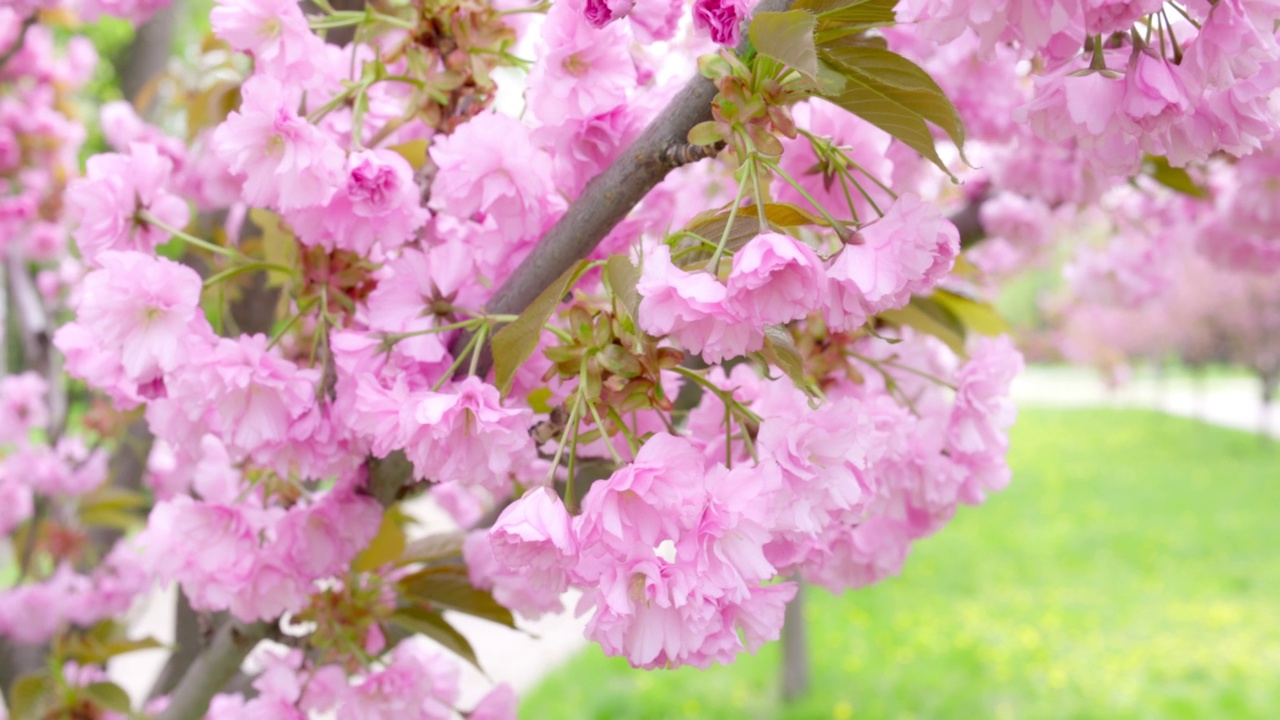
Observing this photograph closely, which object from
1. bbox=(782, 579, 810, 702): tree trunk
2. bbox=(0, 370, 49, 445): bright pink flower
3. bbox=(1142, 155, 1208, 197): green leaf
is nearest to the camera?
bbox=(1142, 155, 1208, 197): green leaf

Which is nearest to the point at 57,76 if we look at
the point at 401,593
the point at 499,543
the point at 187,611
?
the point at 187,611

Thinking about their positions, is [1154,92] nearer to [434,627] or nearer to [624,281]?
[624,281]

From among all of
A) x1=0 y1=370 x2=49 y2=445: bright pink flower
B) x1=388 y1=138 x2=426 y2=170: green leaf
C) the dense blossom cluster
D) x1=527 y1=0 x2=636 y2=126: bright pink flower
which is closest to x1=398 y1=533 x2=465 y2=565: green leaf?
the dense blossom cluster

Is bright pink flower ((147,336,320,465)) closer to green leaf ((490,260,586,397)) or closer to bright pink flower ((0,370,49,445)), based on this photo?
green leaf ((490,260,586,397))

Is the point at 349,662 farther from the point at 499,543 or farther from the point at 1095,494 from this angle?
the point at 1095,494

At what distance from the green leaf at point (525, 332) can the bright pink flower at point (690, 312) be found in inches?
2.8

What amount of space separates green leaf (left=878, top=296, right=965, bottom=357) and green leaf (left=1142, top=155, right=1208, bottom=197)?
1.13 feet

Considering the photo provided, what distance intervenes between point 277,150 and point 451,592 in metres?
0.48

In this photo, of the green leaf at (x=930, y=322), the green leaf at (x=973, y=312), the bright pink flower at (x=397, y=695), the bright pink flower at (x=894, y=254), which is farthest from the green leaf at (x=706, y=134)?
the bright pink flower at (x=397, y=695)

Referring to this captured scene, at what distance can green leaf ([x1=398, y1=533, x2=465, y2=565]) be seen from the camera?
42.1 inches

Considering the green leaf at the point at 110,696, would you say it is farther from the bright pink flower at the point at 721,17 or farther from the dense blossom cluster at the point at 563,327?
the bright pink flower at the point at 721,17

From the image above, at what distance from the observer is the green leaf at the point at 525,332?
0.61 meters

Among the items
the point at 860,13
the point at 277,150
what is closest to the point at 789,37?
the point at 860,13

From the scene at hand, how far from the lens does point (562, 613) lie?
1087 mm
